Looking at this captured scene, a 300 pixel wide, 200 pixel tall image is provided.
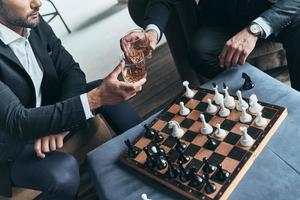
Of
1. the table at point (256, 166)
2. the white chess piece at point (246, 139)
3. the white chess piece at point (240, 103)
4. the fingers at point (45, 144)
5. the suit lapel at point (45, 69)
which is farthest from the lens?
the suit lapel at point (45, 69)

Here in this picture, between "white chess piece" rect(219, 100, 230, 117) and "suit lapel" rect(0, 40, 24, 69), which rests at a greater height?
"suit lapel" rect(0, 40, 24, 69)

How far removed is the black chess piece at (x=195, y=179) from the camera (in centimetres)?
110

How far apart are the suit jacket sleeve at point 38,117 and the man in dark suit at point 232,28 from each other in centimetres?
39

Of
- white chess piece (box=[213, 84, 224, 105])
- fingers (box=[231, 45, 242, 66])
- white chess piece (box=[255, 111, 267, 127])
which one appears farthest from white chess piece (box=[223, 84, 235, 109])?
fingers (box=[231, 45, 242, 66])

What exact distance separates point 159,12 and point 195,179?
0.98m

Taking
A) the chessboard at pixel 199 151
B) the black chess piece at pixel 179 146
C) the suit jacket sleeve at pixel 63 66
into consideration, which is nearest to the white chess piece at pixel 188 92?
the chessboard at pixel 199 151

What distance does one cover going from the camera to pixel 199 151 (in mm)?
1223

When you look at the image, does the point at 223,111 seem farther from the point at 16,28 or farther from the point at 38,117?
the point at 16,28

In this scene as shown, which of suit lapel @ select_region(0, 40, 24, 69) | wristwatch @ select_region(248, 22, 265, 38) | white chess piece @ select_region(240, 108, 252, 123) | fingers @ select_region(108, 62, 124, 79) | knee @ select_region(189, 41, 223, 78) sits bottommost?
knee @ select_region(189, 41, 223, 78)

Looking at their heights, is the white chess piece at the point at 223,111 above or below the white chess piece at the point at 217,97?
below

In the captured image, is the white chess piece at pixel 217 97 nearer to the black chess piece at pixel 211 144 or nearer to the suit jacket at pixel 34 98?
the black chess piece at pixel 211 144

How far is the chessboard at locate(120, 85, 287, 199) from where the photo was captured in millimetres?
1100

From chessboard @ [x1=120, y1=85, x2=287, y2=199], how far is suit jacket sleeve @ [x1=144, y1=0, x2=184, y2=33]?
0.53 m

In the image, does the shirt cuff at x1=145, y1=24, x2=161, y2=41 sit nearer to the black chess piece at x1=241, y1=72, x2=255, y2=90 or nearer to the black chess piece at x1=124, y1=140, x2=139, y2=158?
the black chess piece at x1=241, y1=72, x2=255, y2=90
